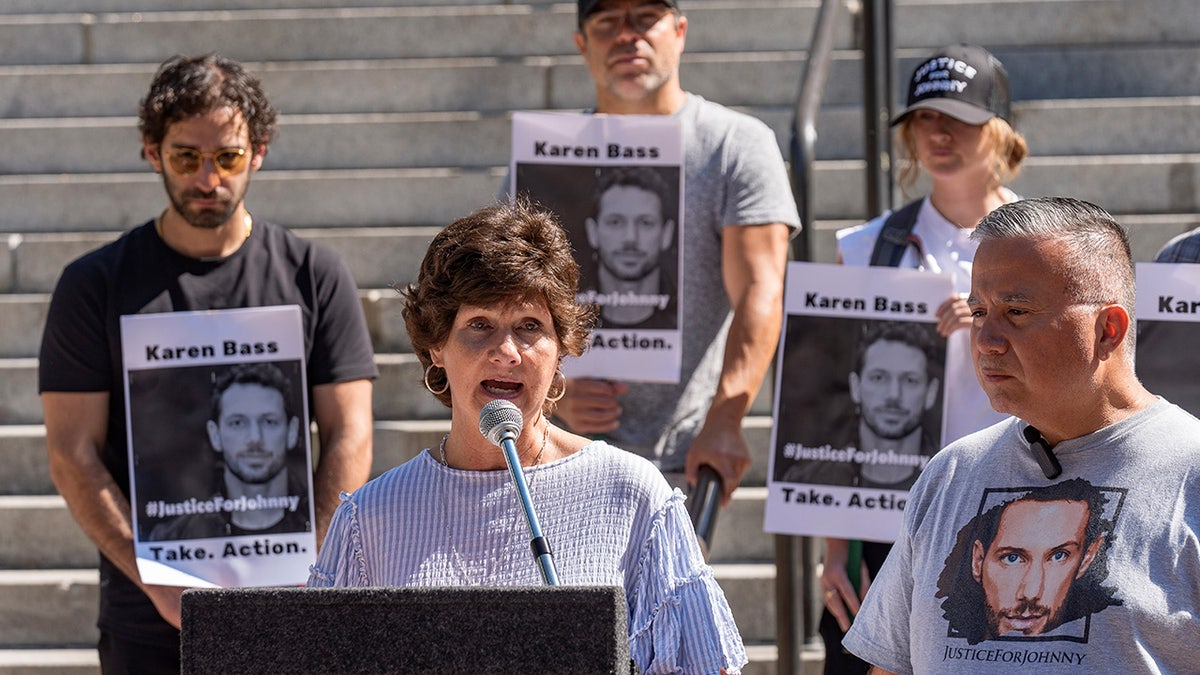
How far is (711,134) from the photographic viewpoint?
4.59 meters

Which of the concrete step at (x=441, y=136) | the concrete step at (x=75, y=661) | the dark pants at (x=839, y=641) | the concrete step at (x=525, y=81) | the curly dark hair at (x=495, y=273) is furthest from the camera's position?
the concrete step at (x=525, y=81)

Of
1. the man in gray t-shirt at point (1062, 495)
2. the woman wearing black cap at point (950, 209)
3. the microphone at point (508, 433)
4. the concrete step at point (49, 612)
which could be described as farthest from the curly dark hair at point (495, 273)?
the concrete step at point (49, 612)

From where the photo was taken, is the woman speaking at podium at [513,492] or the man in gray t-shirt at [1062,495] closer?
the man in gray t-shirt at [1062,495]

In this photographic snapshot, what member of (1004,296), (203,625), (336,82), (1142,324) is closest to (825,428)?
(1142,324)

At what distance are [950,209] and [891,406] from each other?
52cm

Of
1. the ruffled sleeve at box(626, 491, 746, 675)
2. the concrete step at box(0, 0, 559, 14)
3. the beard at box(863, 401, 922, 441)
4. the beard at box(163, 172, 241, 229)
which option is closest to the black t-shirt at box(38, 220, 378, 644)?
the beard at box(163, 172, 241, 229)

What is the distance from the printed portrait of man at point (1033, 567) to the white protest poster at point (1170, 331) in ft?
Result: 3.46

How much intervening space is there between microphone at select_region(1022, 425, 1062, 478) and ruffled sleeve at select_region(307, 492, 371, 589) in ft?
3.69

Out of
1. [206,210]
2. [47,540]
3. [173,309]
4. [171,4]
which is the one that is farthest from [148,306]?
[171,4]

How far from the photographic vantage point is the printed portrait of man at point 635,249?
4.41 meters

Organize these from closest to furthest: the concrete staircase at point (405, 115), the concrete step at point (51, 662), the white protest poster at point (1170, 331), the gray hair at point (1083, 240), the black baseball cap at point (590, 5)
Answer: the gray hair at point (1083, 240) → the white protest poster at point (1170, 331) → the black baseball cap at point (590, 5) → the concrete step at point (51, 662) → the concrete staircase at point (405, 115)

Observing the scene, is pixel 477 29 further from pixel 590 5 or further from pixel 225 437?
pixel 225 437

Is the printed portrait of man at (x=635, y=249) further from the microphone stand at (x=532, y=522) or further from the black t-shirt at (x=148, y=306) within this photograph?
the microphone stand at (x=532, y=522)

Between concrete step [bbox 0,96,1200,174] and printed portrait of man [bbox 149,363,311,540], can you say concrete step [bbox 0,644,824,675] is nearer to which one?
printed portrait of man [bbox 149,363,311,540]
